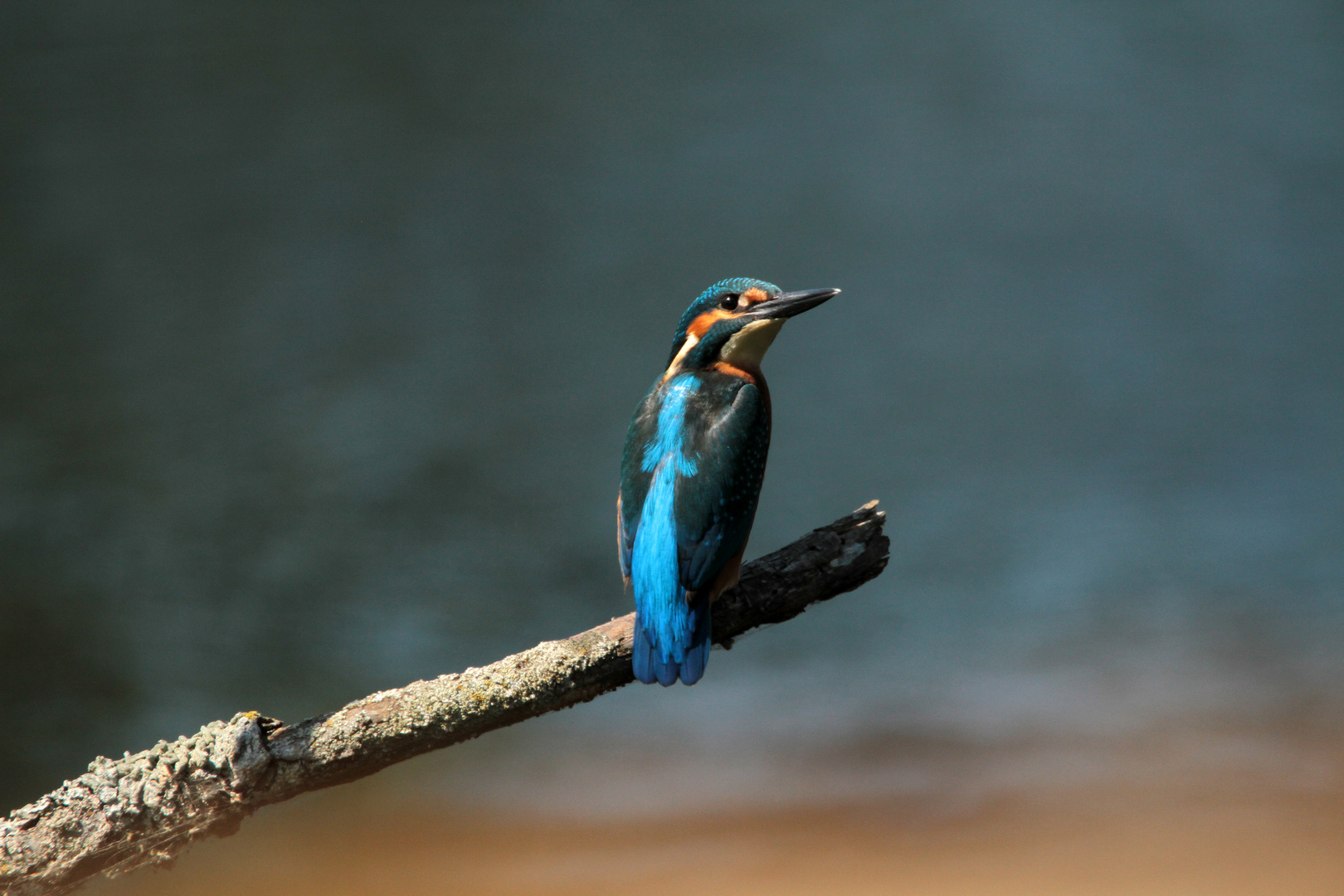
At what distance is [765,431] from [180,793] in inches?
46.4

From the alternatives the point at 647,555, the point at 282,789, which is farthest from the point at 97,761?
the point at 647,555

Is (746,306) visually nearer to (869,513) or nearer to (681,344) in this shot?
(681,344)

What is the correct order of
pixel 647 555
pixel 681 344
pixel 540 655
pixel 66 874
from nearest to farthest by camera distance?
pixel 66 874 < pixel 540 655 < pixel 647 555 < pixel 681 344

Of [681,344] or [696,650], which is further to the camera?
[681,344]

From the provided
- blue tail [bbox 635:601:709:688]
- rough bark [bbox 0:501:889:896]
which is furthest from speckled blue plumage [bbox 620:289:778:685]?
rough bark [bbox 0:501:889:896]

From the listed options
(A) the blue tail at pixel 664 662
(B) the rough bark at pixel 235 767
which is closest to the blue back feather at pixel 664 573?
(A) the blue tail at pixel 664 662

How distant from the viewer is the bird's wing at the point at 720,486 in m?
1.72

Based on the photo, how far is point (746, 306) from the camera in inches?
77.1

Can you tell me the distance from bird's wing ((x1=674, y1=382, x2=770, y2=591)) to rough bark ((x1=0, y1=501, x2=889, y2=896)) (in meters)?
0.27

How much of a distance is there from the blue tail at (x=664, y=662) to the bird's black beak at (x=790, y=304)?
25.5 inches

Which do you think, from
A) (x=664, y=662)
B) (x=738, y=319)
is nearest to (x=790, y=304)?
(x=738, y=319)

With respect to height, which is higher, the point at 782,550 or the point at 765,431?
the point at 765,431

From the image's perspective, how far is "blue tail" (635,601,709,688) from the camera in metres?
1.65

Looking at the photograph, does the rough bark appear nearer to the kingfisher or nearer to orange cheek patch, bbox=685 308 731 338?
the kingfisher
